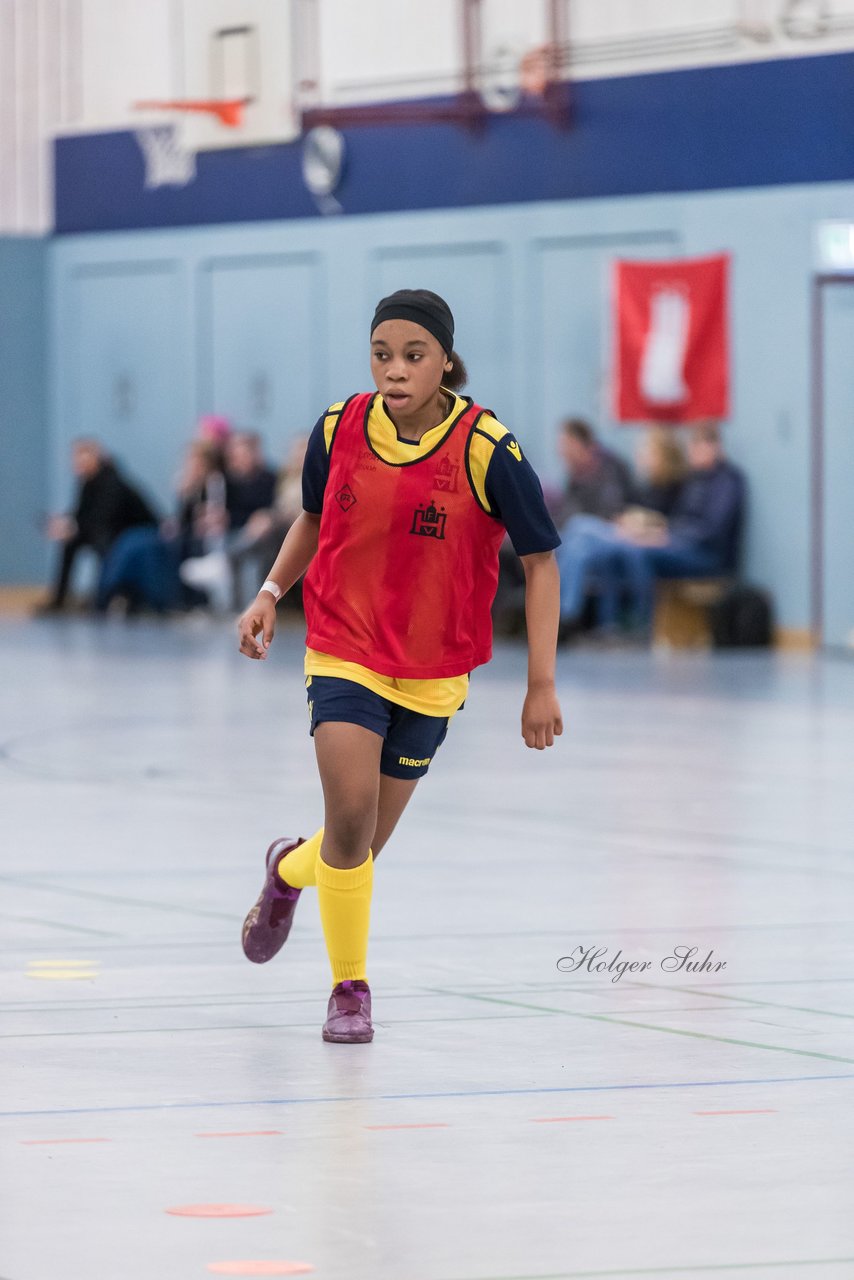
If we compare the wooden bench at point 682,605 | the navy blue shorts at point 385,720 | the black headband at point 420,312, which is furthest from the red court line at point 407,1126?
the wooden bench at point 682,605

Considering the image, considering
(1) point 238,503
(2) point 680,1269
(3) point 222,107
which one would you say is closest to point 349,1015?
(2) point 680,1269

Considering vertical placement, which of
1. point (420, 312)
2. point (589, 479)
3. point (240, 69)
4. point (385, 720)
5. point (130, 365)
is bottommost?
point (385, 720)

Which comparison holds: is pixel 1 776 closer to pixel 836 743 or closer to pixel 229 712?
pixel 229 712

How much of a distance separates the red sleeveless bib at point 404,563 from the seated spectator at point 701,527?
13764 mm

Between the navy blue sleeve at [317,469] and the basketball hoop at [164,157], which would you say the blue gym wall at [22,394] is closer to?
the basketball hoop at [164,157]

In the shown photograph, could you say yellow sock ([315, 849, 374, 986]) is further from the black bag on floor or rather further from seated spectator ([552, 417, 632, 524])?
seated spectator ([552, 417, 632, 524])

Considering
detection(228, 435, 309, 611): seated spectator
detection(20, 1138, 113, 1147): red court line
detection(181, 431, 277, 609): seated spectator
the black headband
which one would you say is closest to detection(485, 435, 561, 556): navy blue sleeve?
the black headband

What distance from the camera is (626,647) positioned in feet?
63.4

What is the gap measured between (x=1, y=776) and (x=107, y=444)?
51.6 feet

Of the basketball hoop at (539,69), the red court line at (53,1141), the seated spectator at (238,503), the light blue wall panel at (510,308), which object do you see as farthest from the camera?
the seated spectator at (238,503)

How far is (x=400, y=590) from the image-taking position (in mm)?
5699

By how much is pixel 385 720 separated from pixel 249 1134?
1234 mm

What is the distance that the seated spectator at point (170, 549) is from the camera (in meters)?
23.0

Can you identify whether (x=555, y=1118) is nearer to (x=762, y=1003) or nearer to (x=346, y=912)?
(x=346, y=912)
